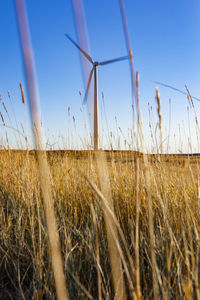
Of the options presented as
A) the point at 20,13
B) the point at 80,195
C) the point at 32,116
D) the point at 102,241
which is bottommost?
the point at 102,241

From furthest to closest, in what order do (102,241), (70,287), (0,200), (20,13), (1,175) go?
(1,175), (0,200), (102,241), (70,287), (20,13)

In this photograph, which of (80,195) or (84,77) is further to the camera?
(80,195)

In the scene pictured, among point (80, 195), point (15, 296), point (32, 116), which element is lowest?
point (15, 296)

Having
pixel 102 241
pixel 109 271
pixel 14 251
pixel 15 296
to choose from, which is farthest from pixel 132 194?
pixel 15 296

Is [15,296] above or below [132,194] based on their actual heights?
below

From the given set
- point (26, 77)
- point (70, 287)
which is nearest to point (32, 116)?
point (26, 77)

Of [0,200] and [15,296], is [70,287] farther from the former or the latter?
[0,200]

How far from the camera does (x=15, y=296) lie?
90 cm

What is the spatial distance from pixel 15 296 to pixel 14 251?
0.72ft

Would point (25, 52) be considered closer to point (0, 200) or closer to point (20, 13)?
point (20, 13)

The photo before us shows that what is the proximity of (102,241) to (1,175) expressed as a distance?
1.55 meters

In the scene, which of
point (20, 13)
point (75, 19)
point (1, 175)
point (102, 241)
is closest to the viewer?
point (20, 13)

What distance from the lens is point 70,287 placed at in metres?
0.86

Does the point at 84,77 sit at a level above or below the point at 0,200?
above
